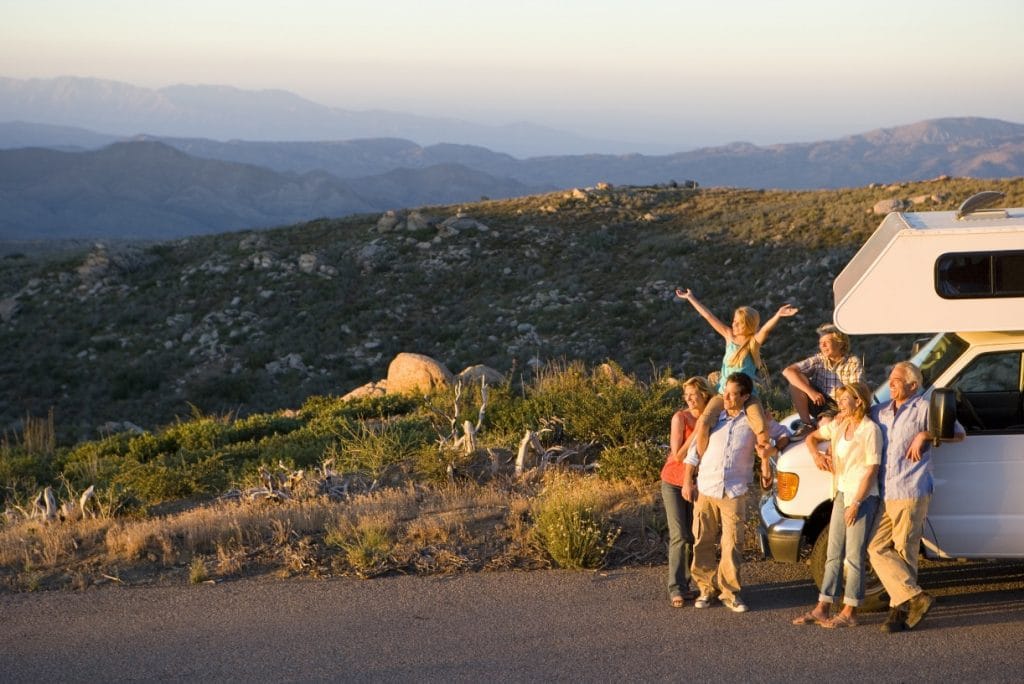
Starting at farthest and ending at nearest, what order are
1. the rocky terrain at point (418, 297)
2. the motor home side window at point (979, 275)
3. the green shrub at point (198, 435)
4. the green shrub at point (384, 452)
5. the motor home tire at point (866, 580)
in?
the rocky terrain at point (418, 297) < the green shrub at point (198, 435) < the green shrub at point (384, 452) < the motor home tire at point (866, 580) < the motor home side window at point (979, 275)

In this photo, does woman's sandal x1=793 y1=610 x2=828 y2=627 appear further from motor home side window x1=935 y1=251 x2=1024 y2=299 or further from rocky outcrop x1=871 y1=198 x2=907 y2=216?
rocky outcrop x1=871 y1=198 x2=907 y2=216

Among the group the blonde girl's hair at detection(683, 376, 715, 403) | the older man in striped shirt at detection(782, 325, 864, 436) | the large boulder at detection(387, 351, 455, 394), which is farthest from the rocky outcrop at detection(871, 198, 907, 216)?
the blonde girl's hair at detection(683, 376, 715, 403)

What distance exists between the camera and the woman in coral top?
696 centimetres

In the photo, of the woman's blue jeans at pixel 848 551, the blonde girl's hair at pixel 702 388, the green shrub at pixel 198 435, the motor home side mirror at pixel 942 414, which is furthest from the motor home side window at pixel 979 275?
the green shrub at pixel 198 435

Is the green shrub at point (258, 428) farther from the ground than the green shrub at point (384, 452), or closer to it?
closer to it

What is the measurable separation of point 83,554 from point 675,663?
203 inches

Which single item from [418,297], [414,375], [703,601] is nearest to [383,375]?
[418,297]

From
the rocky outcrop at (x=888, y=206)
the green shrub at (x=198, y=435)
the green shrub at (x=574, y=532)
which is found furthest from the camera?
the rocky outcrop at (x=888, y=206)

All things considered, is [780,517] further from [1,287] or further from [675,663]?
[1,287]

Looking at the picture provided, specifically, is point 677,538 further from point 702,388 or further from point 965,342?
point 965,342

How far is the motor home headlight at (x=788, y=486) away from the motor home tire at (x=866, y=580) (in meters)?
0.30

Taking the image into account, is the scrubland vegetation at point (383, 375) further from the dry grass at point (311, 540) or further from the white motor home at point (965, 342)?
the white motor home at point (965, 342)

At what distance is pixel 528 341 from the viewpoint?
3023cm

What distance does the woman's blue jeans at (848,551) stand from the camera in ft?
21.4
